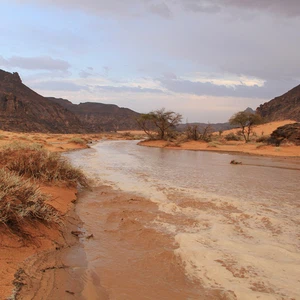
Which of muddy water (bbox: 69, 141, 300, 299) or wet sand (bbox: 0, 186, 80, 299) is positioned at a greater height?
wet sand (bbox: 0, 186, 80, 299)

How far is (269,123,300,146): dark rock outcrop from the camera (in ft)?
80.3

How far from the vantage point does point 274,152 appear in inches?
880

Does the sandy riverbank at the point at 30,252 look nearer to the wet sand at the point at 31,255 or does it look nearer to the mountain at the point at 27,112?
the wet sand at the point at 31,255

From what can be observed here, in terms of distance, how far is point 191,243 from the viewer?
4.41 meters

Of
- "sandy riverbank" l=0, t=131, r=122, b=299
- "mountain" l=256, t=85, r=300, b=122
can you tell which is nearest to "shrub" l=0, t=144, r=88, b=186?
"sandy riverbank" l=0, t=131, r=122, b=299

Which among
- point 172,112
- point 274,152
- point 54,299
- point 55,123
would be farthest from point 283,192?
point 55,123

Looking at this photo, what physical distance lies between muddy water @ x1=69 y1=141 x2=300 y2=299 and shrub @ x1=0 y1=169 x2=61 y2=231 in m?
0.84

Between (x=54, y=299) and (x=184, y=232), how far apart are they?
2.74 m

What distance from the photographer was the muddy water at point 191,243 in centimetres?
318

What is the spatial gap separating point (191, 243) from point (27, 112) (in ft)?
263

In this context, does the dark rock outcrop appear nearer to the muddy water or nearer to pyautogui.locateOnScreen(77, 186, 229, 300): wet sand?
the muddy water

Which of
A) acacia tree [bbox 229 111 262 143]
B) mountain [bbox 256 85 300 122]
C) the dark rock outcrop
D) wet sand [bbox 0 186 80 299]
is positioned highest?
mountain [bbox 256 85 300 122]

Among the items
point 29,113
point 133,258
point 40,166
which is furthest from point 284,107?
point 133,258

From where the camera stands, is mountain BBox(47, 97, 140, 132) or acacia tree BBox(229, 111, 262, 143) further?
mountain BBox(47, 97, 140, 132)
